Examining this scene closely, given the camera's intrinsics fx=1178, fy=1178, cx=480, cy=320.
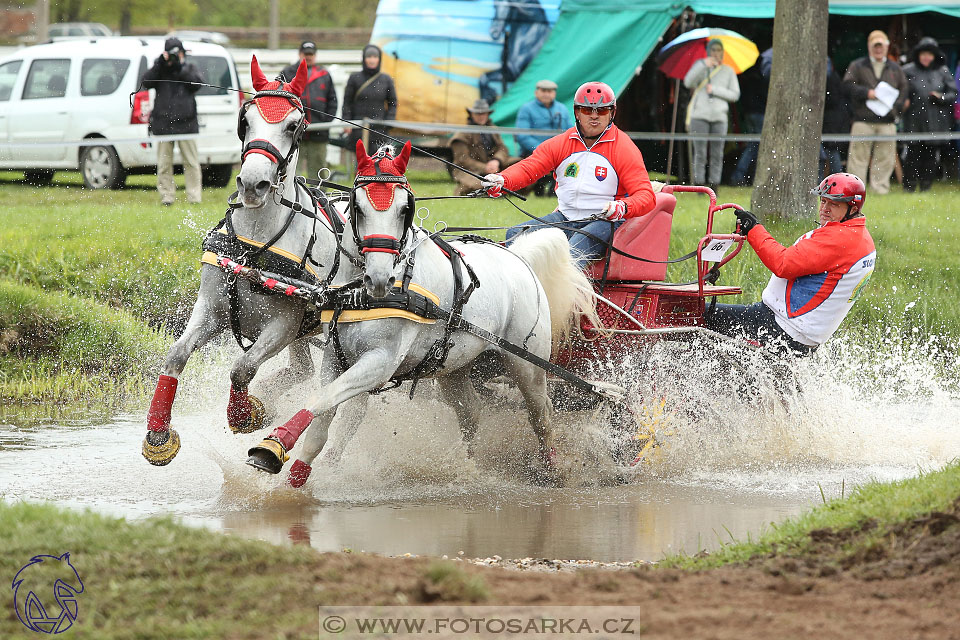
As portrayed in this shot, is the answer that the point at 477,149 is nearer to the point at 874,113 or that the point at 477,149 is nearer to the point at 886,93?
the point at 874,113

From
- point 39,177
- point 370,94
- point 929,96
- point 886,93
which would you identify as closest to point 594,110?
point 370,94

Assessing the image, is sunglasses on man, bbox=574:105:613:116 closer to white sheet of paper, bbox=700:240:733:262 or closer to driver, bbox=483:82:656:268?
driver, bbox=483:82:656:268

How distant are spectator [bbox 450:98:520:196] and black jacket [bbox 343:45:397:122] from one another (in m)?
1.02

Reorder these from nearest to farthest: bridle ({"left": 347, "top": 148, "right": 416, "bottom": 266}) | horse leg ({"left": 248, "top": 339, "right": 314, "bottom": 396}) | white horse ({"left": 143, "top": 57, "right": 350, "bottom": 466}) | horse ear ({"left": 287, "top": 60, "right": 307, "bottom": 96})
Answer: bridle ({"left": 347, "top": 148, "right": 416, "bottom": 266}), white horse ({"left": 143, "top": 57, "right": 350, "bottom": 466}), horse ear ({"left": 287, "top": 60, "right": 307, "bottom": 96}), horse leg ({"left": 248, "top": 339, "right": 314, "bottom": 396})

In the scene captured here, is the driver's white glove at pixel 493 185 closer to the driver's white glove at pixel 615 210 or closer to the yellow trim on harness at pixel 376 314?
the driver's white glove at pixel 615 210

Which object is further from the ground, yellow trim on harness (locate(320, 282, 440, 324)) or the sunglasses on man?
the sunglasses on man

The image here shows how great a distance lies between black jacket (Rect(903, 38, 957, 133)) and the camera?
16125 millimetres

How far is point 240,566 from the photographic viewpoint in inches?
157

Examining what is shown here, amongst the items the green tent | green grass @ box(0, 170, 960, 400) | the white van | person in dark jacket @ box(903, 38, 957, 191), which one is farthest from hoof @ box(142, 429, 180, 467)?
person in dark jacket @ box(903, 38, 957, 191)

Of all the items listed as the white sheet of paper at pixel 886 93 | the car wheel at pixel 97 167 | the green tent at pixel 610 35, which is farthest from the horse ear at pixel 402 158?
the white sheet of paper at pixel 886 93

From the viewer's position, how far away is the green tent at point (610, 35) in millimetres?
16344

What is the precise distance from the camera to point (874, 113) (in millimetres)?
15547

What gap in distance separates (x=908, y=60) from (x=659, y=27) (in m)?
4.30

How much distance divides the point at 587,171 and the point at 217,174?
10281 millimetres
